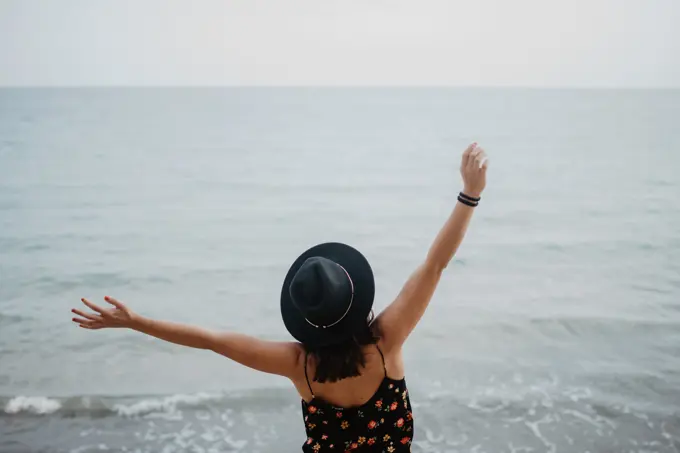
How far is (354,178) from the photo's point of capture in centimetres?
1334

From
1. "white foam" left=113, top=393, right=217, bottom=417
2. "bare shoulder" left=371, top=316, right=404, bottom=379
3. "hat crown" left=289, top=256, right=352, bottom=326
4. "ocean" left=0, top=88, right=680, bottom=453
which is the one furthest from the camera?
"white foam" left=113, top=393, right=217, bottom=417

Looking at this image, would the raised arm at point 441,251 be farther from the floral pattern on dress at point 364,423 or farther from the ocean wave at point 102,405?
the ocean wave at point 102,405

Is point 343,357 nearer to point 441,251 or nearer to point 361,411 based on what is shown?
point 361,411

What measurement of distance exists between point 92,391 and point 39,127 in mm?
20296

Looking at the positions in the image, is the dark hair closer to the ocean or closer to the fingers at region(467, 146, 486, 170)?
the fingers at region(467, 146, 486, 170)

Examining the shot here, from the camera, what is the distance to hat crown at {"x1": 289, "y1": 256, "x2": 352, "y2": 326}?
1329 mm

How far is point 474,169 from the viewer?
1.40 metres

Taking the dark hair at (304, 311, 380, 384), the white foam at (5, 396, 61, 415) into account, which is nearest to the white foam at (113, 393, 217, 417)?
the white foam at (5, 396, 61, 415)

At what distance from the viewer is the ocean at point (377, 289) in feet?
10.9

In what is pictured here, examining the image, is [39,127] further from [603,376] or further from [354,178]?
[603,376]

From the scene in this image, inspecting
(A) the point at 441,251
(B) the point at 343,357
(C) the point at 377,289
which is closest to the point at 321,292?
(B) the point at 343,357

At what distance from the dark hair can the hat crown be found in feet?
0.27

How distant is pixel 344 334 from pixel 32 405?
2.65 m

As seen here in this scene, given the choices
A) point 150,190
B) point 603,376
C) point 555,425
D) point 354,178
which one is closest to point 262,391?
point 555,425
